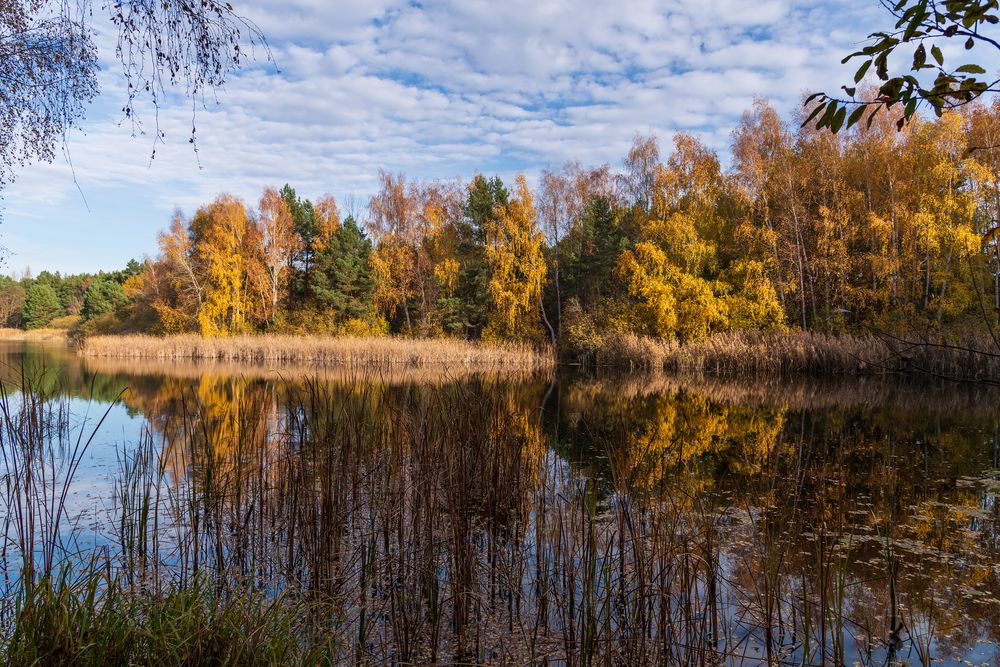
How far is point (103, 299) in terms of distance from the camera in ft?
171

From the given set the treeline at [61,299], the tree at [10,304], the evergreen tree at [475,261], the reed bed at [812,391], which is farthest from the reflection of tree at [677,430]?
the tree at [10,304]

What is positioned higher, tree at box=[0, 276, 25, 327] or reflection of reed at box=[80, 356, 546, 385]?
tree at box=[0, 276, 25, 327]

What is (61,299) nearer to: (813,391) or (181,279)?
(181,279)

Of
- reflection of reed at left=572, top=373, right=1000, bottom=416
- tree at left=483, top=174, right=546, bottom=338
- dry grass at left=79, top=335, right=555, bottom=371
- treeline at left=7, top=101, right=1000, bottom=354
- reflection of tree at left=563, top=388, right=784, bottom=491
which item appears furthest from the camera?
tree at left=483, top=174, right=546, bottom=338

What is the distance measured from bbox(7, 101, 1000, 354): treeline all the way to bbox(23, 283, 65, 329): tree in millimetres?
23969

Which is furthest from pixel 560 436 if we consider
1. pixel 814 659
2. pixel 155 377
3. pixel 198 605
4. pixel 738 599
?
pixel 155 377

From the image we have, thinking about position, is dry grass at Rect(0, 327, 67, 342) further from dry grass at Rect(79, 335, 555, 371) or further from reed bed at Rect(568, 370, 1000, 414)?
reed bed at Rect(568, 370, 1000, 414)

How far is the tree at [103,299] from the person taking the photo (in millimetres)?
50947

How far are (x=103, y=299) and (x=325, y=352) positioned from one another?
115ft

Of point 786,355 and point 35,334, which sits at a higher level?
point 35,334

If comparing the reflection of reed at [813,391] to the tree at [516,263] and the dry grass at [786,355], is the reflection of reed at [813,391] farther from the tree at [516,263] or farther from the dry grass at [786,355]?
the tree at [516,263]

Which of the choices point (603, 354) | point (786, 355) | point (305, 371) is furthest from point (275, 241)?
point (786, 355)

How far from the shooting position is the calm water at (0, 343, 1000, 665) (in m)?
3.20

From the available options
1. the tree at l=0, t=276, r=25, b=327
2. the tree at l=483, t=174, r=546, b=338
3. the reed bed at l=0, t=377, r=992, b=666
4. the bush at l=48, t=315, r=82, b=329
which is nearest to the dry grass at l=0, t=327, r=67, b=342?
the bush at l=48, t=315, r=82, b=329
